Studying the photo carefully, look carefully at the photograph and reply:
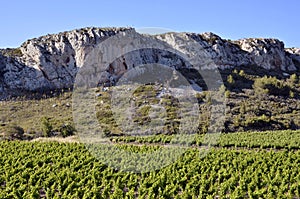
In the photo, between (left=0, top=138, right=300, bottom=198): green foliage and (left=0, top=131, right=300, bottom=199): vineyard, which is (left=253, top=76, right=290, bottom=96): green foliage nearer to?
(left=0, top=131, right=300, bottom=199): vineyard

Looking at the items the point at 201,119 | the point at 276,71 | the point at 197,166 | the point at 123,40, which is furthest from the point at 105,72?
the point at 197,166

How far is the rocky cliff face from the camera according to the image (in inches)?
2995

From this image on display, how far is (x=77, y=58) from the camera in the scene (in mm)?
81312

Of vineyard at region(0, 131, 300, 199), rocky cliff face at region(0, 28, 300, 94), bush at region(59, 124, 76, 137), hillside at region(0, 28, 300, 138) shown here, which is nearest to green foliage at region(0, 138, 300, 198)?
vineyard at region(0, 131, 300, 199)

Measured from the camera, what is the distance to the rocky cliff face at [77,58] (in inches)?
2995

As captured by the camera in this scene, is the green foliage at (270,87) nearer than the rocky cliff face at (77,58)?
Yes

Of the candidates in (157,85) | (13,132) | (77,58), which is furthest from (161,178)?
(77,58)

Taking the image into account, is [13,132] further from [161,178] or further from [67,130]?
[161,178]

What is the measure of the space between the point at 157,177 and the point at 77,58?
2561 inches

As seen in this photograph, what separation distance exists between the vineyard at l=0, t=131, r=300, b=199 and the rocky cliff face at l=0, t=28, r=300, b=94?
4777 centimetres

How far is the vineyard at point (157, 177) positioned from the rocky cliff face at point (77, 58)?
157 feet

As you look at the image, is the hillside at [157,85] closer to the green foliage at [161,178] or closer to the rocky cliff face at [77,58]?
the rocky cliff face at [77,58]

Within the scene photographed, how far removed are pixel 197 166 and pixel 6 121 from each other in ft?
141

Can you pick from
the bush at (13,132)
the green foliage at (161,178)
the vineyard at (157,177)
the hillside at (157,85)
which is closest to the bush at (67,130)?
the hillside at (157,85)
